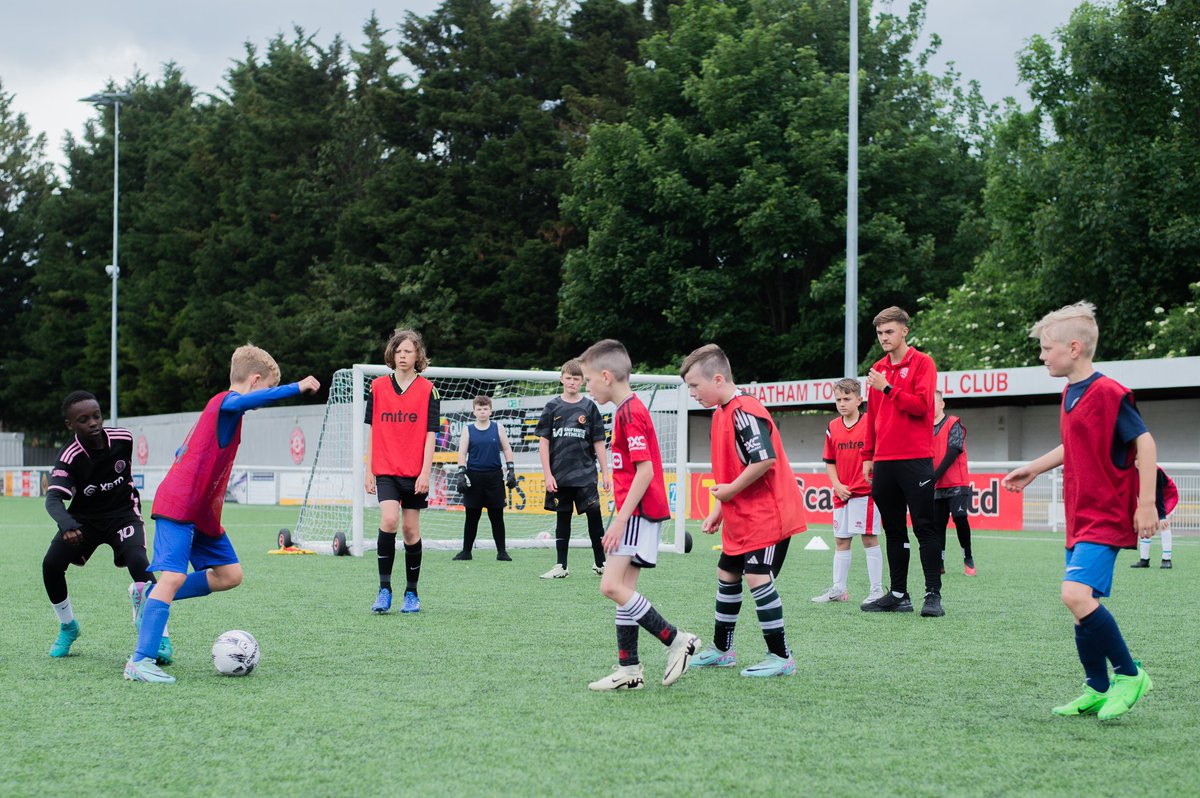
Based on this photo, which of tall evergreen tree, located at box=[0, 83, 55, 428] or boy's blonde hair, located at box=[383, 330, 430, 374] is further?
tall evergreen tree, located at box=[0, 83, 55, 428]

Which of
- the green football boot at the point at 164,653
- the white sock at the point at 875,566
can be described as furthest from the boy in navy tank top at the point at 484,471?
the green football boot at the point at 164,653

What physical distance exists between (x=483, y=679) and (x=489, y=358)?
37220mm

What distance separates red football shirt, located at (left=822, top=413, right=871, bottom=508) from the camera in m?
9.72

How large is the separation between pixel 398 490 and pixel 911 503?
346cm

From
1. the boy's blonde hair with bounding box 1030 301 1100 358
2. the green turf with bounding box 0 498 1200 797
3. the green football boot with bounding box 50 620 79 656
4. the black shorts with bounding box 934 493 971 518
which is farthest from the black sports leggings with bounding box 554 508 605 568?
the boy's blonde hair with bounding box 1030 301 1100 358

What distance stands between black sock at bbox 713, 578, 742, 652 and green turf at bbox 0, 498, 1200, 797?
0.98 feet

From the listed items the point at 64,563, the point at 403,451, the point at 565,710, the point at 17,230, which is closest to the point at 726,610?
the point at 565,710

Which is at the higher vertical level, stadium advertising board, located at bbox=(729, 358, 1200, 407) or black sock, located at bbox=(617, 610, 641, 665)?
stadium advertising board, located at bbox=(729, 358, 1200, 407)

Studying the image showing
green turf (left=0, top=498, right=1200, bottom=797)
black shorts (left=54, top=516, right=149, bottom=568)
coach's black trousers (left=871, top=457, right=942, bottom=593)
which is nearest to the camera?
green turf (left=0, top=498, right=1200, bottom=797)

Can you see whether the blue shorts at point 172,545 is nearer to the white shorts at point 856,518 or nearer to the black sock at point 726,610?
the black sock at point 726,610

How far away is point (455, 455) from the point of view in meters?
18.7

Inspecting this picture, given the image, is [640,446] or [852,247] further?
[852,247]

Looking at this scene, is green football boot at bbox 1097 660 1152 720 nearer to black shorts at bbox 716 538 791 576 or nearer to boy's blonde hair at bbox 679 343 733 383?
black shorts at bbox 716 538 791 576

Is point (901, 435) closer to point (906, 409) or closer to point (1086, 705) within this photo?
point (906, 409)
